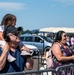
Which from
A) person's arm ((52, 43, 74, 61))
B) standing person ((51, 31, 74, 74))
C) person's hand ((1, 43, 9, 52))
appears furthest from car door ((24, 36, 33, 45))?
person's hand ((1, 43, 9, 52))

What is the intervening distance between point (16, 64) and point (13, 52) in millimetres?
187

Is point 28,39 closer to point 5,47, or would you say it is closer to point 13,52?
point 13,52

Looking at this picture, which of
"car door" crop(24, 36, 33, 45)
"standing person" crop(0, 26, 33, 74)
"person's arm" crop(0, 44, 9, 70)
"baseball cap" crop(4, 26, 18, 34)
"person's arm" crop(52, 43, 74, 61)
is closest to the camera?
"person's arm" crop(0, 44, 9, 70)

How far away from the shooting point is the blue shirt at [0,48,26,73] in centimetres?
460

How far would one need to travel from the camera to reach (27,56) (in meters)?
4.76

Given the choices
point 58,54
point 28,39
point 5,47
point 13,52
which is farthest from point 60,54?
point 28,39

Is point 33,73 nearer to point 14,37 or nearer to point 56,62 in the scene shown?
point 14,37

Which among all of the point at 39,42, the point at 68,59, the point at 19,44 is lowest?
the point at 39,42

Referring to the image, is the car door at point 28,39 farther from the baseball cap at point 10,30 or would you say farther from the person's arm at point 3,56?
the person's arm at point 3,56

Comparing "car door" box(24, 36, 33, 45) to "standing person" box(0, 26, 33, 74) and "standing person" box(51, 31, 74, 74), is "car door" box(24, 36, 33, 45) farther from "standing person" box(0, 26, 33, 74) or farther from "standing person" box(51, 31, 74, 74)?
"standing person" box(0, 26, 33, 74)

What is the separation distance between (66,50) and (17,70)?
1.87 metres

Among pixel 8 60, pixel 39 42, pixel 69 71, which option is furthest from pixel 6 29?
pixel 39 42

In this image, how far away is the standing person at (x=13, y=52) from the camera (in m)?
4.55

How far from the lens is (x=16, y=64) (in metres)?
4.69
